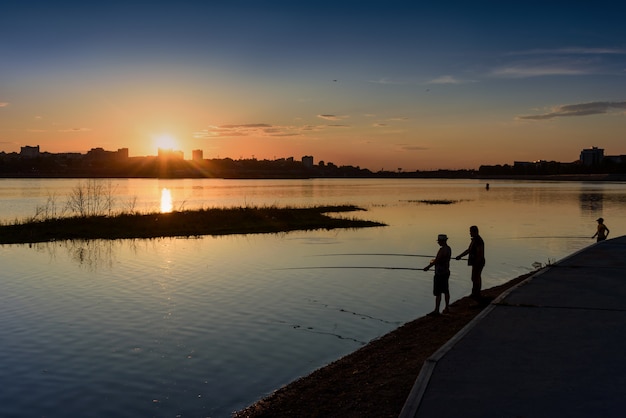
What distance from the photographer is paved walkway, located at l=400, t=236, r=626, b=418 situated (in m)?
6.70

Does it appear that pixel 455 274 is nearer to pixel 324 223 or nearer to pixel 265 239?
pixel 265 239

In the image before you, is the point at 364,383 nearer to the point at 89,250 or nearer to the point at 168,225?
the point at 89,250

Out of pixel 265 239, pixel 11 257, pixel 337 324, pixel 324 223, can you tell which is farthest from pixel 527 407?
pixel 324 223

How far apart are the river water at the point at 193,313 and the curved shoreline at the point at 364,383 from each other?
728 millimetres

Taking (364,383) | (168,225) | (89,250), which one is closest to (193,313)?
(364,383)

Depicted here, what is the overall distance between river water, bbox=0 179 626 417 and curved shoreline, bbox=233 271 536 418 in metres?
0.73

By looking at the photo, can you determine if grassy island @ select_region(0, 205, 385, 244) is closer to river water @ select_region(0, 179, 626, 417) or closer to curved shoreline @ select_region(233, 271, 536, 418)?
river water @ select_region(0, 179, 626, 417)

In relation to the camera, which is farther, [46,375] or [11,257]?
[11,257]

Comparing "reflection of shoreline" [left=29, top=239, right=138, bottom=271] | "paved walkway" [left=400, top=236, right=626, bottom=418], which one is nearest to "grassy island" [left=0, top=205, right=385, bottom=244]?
"reflection of shoreline" [left=29, top=239, right=138, bottom=271]

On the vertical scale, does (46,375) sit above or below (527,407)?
below

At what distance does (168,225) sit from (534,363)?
37958mm

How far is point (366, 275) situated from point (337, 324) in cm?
827

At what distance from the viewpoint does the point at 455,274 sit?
2320cm

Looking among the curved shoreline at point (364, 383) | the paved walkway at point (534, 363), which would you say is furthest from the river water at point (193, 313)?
the paved walkway at point (534, 363)
